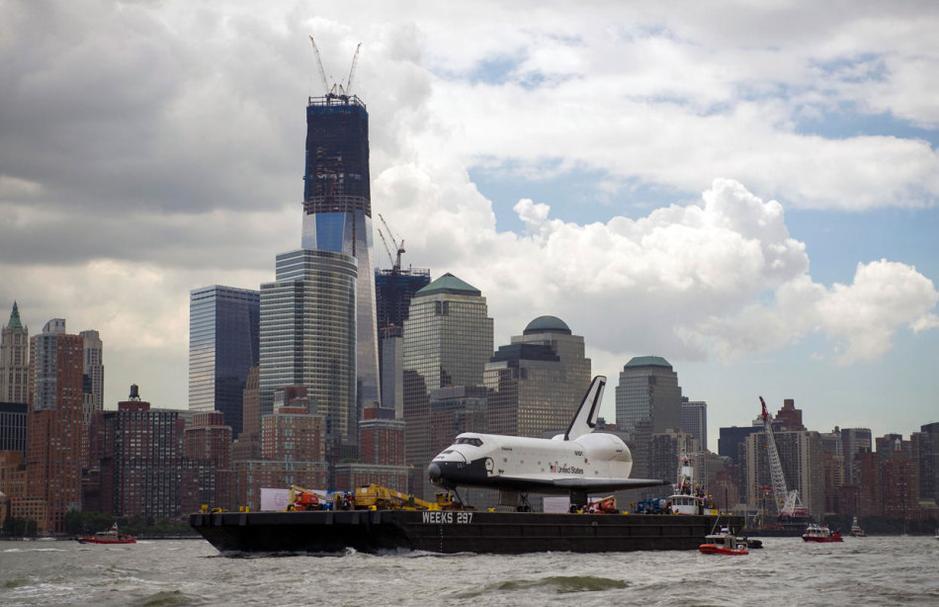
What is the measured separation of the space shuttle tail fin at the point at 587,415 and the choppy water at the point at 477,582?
27265mm

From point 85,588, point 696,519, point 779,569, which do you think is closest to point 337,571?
point 85,588

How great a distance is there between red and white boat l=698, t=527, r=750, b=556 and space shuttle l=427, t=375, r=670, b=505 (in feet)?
21.8

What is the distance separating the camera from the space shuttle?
113 meters

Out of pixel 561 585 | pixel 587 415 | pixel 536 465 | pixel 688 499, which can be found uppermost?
pixel 587 415

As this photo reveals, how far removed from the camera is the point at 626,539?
379ft

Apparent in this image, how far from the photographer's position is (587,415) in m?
136

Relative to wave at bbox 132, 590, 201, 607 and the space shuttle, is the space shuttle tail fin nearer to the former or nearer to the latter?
the space shuttle

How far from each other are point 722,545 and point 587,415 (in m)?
22.4

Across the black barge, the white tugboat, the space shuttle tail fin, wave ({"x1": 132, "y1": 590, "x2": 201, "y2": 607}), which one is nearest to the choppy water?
wave ({"x1": 132, "y1": 590, "x2": 201, "y2": 607})

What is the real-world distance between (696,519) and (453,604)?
55.8 metres

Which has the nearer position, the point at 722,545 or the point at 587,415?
the point at 722,545

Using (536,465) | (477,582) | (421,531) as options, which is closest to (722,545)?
(536,465)

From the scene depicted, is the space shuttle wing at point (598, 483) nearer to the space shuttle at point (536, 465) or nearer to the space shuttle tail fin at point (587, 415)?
the space shuttle at point (536, 465)

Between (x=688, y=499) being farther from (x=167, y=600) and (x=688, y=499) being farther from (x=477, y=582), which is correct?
(x=167, y=600)
